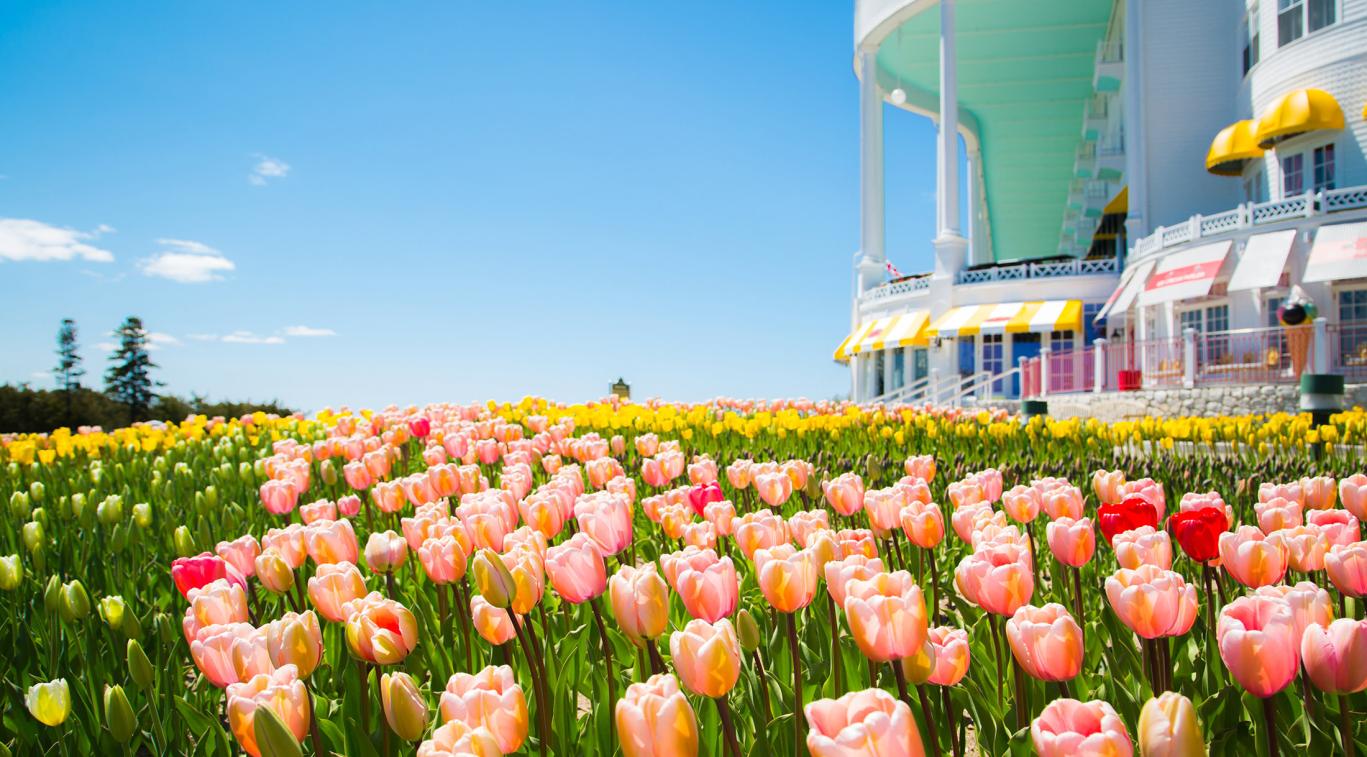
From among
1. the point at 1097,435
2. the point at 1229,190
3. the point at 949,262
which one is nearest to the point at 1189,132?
the point at 1229,190

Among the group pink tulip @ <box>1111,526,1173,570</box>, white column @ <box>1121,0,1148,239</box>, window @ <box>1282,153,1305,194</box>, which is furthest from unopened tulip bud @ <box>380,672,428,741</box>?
white column @ <box>1121,0,1148,239</box>

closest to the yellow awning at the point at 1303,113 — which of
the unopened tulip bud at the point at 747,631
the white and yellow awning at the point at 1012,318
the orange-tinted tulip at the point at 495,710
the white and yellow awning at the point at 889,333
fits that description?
the white and yellow awning at the point at 1012,318

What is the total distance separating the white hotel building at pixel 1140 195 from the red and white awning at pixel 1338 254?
0.15 feet

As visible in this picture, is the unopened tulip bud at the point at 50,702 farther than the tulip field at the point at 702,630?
Yes

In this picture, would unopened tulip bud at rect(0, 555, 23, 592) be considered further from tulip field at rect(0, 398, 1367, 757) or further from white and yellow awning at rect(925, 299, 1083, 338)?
white and yellow awning at rect(925, 299, 1083, 338)

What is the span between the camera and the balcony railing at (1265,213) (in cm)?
1950

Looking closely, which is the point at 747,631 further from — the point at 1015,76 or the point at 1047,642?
the point at 1015,76

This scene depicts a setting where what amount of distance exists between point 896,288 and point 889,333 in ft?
8.54

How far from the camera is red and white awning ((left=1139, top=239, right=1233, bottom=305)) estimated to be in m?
20.4

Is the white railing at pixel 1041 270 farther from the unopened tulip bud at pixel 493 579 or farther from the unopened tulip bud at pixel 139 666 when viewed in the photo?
the unopened tulip bud at pixel 139 666

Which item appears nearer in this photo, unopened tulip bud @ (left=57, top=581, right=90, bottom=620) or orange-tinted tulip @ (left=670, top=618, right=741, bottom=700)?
orange-tinted tulip @ (left=670, top=618, right=741, bottom=700)

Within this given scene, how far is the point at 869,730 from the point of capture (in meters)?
1.00

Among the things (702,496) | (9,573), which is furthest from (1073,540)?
(9,573)

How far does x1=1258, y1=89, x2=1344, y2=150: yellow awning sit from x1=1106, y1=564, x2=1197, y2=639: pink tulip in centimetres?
2381
